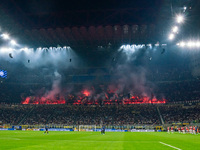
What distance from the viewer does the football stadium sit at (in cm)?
4444

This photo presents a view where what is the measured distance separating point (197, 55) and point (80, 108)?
42.2 m

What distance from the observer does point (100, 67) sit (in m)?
75.4

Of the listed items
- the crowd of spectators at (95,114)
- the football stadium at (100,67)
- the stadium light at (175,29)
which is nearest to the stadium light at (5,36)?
the football stadium at (100,67)

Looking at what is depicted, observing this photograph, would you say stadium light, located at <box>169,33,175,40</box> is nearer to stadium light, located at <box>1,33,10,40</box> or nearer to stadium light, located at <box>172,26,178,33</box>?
stadium light, located at <box>172,26,178,33</box>

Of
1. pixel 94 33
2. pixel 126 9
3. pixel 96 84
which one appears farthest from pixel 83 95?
pixel 126 9

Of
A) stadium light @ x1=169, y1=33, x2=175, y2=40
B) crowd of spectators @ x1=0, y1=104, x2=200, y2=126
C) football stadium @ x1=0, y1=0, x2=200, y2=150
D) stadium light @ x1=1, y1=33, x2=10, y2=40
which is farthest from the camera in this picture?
crowd of spectators @ x1=0, y1=104, x2=200, y2=126

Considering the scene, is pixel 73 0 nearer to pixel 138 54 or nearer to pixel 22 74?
pixel 138 54

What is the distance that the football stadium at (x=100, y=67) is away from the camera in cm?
4444

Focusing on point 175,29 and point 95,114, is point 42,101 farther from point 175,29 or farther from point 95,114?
point 175,29

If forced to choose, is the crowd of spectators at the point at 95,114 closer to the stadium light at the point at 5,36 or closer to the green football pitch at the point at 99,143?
the stadium light at the point at 5,36

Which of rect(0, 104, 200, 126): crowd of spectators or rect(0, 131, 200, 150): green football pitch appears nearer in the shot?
rect(0, 131, 200, 150): green football pitch

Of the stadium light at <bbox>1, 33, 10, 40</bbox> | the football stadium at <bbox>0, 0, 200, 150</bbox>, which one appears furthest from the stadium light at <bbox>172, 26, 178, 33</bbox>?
the stadium light at <bbox>1, 33, 10, 40</bbox>

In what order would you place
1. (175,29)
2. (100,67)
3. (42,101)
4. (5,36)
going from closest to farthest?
(175,29), (5,36), (100,67), (42,101)

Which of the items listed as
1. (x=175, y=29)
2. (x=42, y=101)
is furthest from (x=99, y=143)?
(x=42, y=101)
